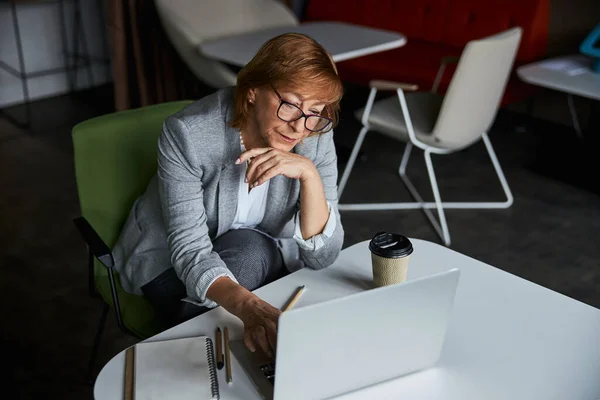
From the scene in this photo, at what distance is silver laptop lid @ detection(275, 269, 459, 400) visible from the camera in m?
1.07

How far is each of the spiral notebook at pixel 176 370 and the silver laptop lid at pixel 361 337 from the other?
16 cm

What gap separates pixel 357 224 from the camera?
3479 millimetres

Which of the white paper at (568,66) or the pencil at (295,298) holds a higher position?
the pencil at (295,298)

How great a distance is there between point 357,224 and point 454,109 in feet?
2.39

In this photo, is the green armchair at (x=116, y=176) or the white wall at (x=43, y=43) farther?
the white wall at (x=43, y=43)

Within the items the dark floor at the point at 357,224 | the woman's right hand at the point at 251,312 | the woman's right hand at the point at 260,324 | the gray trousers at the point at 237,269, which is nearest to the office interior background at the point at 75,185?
the dark floor at the point at 357,224

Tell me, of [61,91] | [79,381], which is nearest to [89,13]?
[61,91]

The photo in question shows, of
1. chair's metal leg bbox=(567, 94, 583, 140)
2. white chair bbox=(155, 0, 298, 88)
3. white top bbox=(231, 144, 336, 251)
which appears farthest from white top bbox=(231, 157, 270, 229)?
chair's metal leg bbox=(567, 94, 583, 140)

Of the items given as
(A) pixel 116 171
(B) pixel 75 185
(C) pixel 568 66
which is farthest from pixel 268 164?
(C) pixel 568 66

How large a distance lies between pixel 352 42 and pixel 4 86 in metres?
2.68

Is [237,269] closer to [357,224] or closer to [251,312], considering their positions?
[251,312]

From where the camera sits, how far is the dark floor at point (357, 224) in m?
2.64

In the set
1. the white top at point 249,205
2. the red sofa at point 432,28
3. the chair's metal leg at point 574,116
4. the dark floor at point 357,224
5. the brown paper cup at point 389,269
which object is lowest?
the dark floor at point 357,224

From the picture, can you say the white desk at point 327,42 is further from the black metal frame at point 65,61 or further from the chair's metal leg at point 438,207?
the black metal frame at point 65,61
